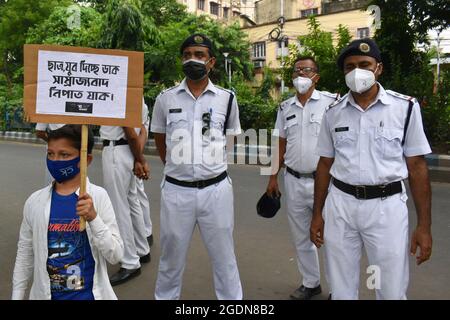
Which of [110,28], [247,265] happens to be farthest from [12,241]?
[110,28]

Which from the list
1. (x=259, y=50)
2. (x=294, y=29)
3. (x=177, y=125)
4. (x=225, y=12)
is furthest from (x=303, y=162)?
(x=225, y=12)

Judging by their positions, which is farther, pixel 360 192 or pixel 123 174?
pixel 123 174

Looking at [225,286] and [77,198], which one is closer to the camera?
[77,198]

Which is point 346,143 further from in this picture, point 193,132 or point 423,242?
point 193,132

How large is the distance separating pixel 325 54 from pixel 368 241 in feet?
31.7

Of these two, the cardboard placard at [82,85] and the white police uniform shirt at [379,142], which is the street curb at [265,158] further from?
the cardboard placard at [82,85]

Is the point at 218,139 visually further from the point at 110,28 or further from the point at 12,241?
the point at 110,28

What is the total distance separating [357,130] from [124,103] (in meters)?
1.23

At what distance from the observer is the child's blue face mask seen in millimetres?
2166

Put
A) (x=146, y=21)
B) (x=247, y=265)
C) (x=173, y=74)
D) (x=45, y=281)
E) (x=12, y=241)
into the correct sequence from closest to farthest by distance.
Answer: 1. (x=45, y=281)
2. (x=247, y=265)
3. (x=12, y=241)
4. (x=173, y=74)
5. (x=146, y=21)

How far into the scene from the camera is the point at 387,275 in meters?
2.47

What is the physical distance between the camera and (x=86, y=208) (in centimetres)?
205

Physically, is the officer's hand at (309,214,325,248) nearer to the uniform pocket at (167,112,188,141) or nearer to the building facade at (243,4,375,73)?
the uniform pocket at (167,112,188,141)

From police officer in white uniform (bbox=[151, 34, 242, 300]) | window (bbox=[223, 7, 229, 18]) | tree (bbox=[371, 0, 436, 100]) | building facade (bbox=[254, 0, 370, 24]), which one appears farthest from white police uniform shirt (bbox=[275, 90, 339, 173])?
window (bbox=[223, 7, 229, 18])
